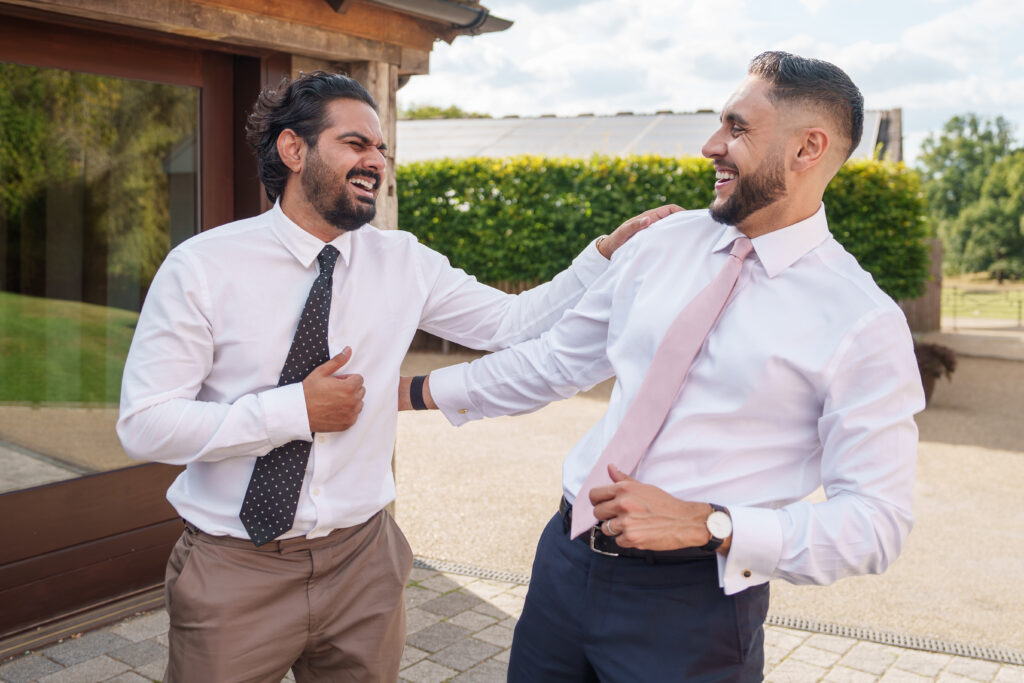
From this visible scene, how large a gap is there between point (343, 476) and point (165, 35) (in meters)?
2.87

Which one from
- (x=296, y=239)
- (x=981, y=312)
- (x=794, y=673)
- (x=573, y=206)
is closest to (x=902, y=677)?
(x=794, y=673)

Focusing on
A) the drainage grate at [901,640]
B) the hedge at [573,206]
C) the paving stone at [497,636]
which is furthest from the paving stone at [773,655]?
the hedge at [573,206]

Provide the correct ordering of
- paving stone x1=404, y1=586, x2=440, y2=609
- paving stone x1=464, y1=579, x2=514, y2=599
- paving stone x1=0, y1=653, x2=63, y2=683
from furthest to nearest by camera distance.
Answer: paving stone x1=464, y1=579, x2=514, y2=599 < paving stone x1=404, y1=586, x2=440, y2=609 < paving stone x1=0, y1=653, x2=63, y2=683

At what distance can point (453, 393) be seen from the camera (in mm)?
2619

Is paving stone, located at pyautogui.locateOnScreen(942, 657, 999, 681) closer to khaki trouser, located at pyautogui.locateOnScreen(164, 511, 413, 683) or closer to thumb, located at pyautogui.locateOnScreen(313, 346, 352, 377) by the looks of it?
khaki trouser, located at pyautogui.locateOnScreen(164, 511, 413, 683)

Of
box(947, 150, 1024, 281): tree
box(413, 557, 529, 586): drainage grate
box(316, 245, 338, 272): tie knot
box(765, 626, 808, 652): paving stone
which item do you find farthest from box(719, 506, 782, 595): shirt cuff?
box(947, 150, 1024, 281): tree

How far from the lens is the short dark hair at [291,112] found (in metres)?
2.40

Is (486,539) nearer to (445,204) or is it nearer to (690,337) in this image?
(690,337)

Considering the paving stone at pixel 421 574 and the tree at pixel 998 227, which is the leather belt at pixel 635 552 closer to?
the paving stone at pixel 421 574

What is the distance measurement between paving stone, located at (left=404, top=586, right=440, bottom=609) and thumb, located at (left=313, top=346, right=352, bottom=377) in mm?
2932

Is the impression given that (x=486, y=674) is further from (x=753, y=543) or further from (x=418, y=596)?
(x=753, y=543)

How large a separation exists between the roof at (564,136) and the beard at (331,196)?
591 inches

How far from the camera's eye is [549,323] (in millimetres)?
2715

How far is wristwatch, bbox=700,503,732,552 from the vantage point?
1832 millimetres
